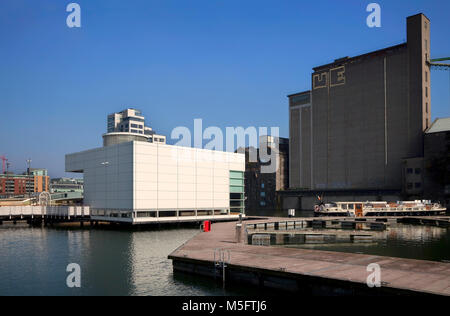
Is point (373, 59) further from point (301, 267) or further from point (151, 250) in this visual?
point (301, 267)

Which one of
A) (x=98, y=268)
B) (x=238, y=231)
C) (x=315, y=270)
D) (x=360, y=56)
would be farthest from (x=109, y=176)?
(x=360, y=56)

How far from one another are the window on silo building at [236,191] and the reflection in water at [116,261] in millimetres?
31260

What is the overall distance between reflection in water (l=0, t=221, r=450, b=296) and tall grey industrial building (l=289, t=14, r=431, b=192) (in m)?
80.7

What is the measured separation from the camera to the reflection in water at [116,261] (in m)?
30.6

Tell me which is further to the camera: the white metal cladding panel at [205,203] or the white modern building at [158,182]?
the white metal cladding panel at [205,203]

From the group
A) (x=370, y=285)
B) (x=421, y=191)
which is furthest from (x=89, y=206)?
(x=421, y=191)

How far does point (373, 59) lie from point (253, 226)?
4233 inches

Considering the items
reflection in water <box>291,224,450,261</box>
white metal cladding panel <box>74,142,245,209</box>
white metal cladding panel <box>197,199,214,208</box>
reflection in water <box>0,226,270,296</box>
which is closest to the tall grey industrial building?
white metal cladding panel <box>74,142,245,209</box>

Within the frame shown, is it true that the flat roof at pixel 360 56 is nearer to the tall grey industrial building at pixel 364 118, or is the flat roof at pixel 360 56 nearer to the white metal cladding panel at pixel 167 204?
the tall grey industrial building at pixel 364 118

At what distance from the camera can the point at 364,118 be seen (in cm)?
15538

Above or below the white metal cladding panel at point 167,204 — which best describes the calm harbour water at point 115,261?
below

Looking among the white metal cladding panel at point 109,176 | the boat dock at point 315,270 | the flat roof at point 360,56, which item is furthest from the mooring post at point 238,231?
the flat roof at point 360,56

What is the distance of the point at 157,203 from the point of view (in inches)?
3204

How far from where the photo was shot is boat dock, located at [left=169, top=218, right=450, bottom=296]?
926 inches
